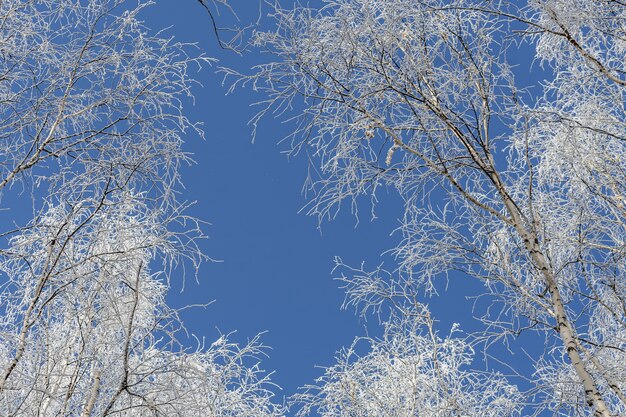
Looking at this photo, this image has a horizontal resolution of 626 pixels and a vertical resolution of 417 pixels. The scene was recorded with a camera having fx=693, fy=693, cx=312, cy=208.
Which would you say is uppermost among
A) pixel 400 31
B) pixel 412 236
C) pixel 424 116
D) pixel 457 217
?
pixel 400 31

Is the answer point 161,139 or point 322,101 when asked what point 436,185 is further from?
point 161,139

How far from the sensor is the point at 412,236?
152 inches

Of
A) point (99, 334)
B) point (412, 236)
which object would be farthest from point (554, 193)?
point (99, 334)

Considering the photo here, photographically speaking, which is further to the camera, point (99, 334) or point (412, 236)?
point (99, 334)

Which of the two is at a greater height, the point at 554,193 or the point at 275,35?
the point at 554,193

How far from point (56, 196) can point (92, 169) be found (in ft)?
0.84

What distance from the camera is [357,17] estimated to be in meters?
4.33

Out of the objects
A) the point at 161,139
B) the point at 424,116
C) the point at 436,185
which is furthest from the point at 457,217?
the point at 161,139

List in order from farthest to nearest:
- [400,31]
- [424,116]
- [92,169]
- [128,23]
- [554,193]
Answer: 1. [554,193]
2. [400,31]
3. [424,116]
4. [128,23]
5. [92,169]

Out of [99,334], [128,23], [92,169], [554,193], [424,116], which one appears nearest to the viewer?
[92,169]

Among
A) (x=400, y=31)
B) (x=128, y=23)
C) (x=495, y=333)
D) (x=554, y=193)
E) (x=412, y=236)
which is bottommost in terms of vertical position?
(x=495, y=333)

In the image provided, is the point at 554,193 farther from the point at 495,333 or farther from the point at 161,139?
the point at 161,139

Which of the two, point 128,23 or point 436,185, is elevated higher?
point 128,23

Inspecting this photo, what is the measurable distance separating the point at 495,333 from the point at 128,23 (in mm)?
2627
